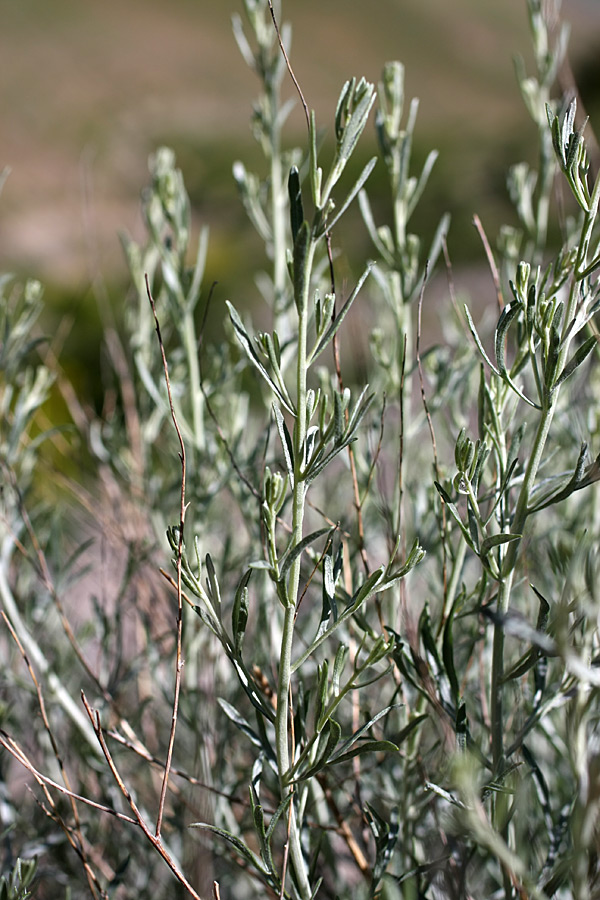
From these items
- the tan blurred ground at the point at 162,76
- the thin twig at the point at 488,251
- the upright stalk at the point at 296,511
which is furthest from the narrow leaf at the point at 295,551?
the tan blurred ground at the point at 162,76

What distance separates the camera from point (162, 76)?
1435 centimetres

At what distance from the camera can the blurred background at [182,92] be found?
10289 millimetres

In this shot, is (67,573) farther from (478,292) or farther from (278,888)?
(478,292)

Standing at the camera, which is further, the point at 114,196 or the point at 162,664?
the point at 114,196

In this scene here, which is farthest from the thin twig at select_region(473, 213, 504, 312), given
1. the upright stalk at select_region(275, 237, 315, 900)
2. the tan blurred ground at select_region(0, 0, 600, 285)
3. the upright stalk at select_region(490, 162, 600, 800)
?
the tan blurred ground at select_region(0, 0, 600, 285)

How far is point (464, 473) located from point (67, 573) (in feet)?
2.01

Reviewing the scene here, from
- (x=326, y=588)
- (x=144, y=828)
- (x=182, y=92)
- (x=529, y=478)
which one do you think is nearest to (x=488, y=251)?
(x=529, y=478)

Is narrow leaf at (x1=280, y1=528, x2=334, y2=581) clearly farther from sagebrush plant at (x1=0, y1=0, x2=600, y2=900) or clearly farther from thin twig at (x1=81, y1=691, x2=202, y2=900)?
thin twig at (x1=81, y1=691, x2=202, y2=900)

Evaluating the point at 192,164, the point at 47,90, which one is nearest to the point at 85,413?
the point at 192,164

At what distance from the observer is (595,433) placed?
92 cm

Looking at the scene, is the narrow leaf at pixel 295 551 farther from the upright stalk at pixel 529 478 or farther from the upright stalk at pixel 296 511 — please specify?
the upright stalk at pixel 529 478

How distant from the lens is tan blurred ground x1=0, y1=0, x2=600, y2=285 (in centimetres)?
1198

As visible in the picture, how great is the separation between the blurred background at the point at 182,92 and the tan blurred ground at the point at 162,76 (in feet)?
0.09

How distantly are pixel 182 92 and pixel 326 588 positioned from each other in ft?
51.1
